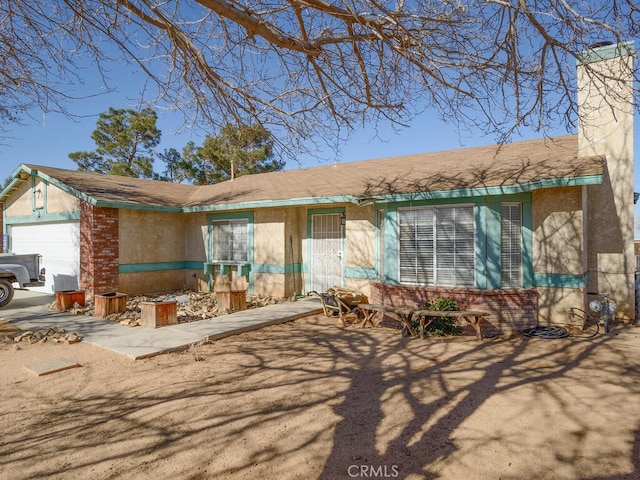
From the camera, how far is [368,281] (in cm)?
1073

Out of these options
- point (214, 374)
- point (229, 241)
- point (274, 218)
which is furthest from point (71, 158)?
point (214, 374)

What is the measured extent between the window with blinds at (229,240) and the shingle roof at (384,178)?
82cm

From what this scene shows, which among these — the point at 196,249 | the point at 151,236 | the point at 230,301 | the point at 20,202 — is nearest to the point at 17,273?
the point at 151,236

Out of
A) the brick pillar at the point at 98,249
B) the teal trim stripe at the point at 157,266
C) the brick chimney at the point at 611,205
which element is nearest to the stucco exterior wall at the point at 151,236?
the teal trim stripe at the point at 157,266

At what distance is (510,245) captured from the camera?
8.62 metres

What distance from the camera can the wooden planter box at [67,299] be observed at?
10.6 meters

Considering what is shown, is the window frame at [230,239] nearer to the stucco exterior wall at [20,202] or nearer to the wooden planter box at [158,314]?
the wooden planter box at [158,314]

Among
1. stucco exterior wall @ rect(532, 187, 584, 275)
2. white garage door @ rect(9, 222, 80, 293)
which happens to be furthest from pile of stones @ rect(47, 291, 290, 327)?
stucco exterior wall @ rect(532, 187, 584, 275)

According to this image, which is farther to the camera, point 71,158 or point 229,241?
point 71,158

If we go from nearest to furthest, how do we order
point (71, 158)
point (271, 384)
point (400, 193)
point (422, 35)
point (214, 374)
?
point (422, 35) < point (271, 384) < point (214, 374) < point (400, 193) < point (71, 158)

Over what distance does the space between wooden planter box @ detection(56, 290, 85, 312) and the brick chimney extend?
12876mm

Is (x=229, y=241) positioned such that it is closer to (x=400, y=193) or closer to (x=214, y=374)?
(x=400, y=193)

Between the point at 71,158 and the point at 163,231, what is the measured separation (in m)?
21.9

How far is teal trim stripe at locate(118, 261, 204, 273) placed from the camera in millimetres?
12719
